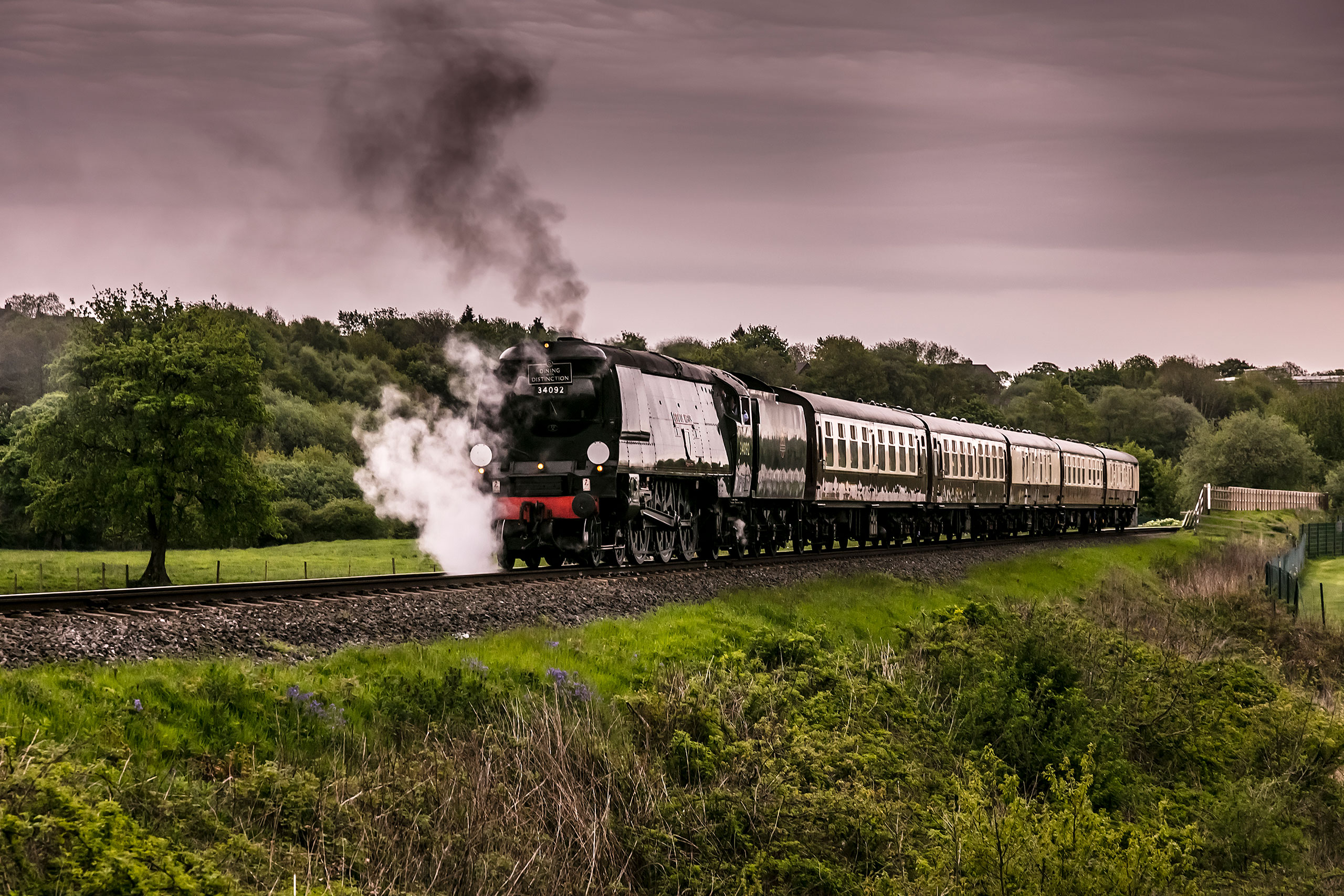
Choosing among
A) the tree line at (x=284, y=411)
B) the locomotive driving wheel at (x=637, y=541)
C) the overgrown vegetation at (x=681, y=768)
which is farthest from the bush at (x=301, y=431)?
the overgrown vegetation at (x=681, y=768)

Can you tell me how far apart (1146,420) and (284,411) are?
97.5m

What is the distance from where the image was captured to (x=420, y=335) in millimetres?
104125

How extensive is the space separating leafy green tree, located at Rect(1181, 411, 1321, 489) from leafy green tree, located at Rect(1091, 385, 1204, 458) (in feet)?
105

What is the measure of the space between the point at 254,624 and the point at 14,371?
60303mm

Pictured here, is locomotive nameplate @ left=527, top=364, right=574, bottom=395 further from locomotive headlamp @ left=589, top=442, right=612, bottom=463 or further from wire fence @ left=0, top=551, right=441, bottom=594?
wire fence @ left=0, top=551, right=441, bottom=594

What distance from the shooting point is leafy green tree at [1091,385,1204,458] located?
134875 mm

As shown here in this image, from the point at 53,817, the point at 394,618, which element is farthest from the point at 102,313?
the point at 53,817

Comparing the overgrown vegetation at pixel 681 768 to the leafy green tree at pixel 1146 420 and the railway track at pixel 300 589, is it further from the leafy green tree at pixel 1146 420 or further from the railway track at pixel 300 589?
the leafy green tree at pixel 1146 420

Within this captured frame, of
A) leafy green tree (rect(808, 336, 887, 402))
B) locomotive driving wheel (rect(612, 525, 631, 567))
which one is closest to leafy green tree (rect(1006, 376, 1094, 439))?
leafy green tree (rect(808, 336, 887, 402))

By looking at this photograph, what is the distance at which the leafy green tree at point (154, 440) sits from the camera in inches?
1524

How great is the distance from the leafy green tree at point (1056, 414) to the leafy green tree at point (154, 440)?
3926 inches

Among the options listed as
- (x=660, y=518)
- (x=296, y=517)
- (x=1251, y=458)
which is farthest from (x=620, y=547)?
(x=1251, y=458)

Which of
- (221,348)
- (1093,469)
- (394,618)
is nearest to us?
(394,618)

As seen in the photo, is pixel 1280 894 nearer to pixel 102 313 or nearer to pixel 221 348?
pixel 221 348
